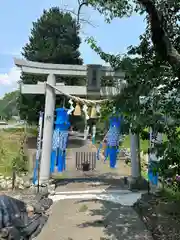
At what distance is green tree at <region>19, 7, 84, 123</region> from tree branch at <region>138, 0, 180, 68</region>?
1597cm

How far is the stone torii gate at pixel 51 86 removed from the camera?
8016 mm

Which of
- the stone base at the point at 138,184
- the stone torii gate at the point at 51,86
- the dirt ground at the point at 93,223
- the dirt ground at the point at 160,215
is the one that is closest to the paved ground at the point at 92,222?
the dirt ground at the point at 93,223

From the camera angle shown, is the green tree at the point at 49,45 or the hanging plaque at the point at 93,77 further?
the green tree at the point at 49,45

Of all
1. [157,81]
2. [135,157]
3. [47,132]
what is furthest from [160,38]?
[135,157]

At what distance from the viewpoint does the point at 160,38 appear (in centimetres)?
335

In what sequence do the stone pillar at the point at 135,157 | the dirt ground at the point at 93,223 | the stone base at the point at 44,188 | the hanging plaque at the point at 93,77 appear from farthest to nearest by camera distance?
the stone pillar at the point at 135,157, the hanging plaque at the point at 93,77, the stone base at the point at 44,188, the dirt ground at the point at 93,223

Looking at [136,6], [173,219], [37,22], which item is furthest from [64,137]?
[37,22]

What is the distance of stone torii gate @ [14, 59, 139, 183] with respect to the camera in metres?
8.02

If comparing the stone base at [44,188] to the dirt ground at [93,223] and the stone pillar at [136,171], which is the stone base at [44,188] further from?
the stone pillar at [136,171]

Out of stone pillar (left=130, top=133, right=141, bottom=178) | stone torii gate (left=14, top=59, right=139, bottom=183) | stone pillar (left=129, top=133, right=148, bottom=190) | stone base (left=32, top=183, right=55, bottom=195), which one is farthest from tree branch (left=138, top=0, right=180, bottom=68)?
stone base (left=32, top=183, right=55, bottom=195)

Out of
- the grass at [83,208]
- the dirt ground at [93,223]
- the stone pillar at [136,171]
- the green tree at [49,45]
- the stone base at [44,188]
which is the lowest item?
the dirt ground at [93,223]

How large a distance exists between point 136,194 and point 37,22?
17036mm

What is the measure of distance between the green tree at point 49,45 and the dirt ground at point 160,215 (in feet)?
43.8

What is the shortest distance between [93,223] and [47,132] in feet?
10.5
